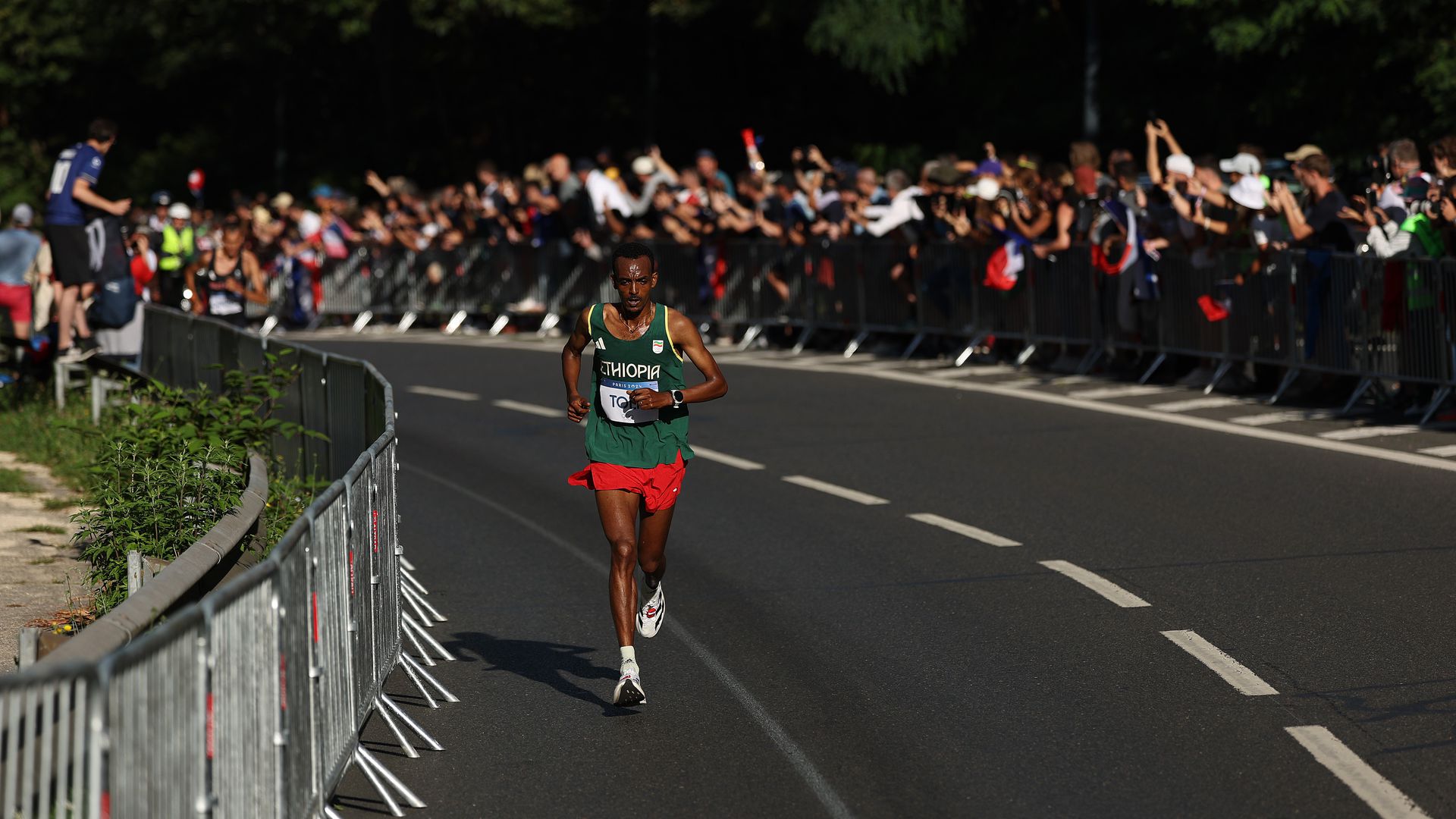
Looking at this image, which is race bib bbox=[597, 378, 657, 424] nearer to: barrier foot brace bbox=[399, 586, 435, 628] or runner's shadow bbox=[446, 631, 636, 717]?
runner's shadow bbox=[446, 631, 636, 717]

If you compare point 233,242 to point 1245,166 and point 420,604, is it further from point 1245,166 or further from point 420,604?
point 420,604

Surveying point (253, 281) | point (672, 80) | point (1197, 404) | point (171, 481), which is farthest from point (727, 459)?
point (672, 80)

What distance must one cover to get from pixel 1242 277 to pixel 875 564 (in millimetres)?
7605

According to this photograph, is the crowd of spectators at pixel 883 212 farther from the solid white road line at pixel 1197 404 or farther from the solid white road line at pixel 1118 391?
the solid white road line at pixel 1197 404

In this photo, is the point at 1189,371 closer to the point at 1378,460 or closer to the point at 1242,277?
the point at 1242,277

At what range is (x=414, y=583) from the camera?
11484mm

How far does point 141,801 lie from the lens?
16.1ft

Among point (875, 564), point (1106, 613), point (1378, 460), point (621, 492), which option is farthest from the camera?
point (1378, 460)

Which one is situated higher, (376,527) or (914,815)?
(376,527)

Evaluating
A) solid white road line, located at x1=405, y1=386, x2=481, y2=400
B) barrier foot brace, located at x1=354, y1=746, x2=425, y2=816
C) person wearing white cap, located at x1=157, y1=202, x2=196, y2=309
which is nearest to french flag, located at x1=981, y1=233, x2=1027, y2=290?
solid white road line, located at x1=405, y1=386, x2=481, y2=400

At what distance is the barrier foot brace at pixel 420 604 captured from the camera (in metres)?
10.7

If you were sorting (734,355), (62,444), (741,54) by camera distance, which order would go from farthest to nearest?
1. (741,54)
2. (734,355)
3. (62,444)

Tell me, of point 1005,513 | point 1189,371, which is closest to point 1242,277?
point 1189,371

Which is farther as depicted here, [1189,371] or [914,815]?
[1189,371]
